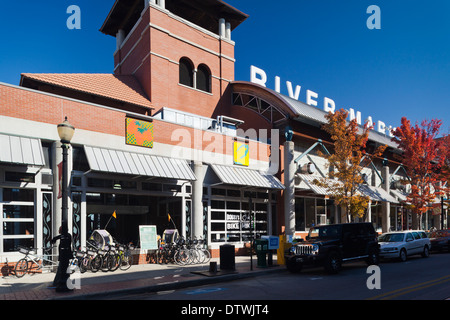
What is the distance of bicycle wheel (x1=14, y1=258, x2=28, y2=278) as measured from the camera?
1251 centimetres

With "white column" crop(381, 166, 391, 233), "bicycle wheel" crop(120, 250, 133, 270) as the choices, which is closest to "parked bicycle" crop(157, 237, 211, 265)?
"bicycle wheel" crop(120, 250, 133, 270)

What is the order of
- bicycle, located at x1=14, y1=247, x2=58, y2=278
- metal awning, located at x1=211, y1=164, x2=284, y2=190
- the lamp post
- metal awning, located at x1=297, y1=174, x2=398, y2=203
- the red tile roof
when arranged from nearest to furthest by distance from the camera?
the lamp post
bicycle, located at x1=14, y1=247, x2=58, y2=278
metal awning, located at x1=211, y1=164, x2=284, y2=190
the red tile roof
metal awning, located at x1=297, y1=174, x2=398, y2=203

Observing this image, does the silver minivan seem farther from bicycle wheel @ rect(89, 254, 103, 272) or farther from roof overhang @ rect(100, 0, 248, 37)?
roof overhang @ rect(100, 0, 248, 37)

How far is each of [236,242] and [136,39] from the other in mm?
14870

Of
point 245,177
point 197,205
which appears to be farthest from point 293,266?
point 245,177

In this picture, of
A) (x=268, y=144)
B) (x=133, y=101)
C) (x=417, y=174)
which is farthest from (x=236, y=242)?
(x=417, y=174)

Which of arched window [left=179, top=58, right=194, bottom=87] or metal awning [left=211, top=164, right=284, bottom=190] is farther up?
arched window [left=179, top=58, right=194, bottom=87]

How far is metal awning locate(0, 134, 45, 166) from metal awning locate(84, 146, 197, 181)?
1.77 meters

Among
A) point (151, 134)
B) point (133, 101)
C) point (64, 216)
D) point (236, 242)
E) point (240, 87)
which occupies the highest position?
point (240, 87)

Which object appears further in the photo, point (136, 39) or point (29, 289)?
point (136, 39)

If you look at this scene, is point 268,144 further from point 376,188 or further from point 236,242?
point 376,188

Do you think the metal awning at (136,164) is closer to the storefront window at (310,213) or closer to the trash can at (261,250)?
the trash can at (261,250)

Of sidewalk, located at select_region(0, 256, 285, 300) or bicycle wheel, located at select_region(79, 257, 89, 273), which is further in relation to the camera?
bicycle wheel, located at select_region(79, 257, 89, 273)
